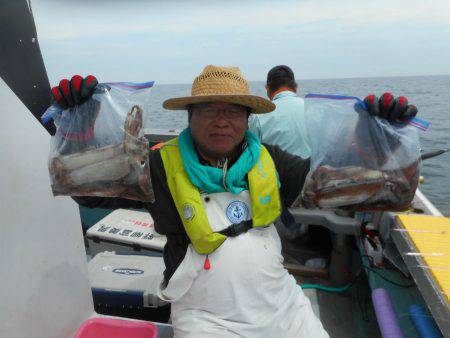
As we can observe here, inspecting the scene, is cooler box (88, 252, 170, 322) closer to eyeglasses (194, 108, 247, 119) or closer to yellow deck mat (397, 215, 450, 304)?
eyeglasses (194, 108, 247, 119)

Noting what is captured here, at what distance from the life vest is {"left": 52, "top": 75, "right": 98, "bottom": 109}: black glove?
Answer: 1.65 ft

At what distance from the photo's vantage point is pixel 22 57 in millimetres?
1370

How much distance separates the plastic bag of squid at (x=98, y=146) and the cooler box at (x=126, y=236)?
148 cm

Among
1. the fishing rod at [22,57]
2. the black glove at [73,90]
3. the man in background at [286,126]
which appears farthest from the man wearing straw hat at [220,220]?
the man in background at [286,126]

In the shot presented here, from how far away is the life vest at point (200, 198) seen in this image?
1.52m

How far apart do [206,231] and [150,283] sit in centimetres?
104

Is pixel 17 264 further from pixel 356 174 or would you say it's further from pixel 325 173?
pixel 356 174

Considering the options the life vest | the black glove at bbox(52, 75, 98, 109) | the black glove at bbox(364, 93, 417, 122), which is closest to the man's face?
the life vest

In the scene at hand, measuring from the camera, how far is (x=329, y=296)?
2904 millimetres

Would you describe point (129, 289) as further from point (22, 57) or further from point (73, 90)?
point (22, 57)

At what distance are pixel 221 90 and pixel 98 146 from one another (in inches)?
24.7

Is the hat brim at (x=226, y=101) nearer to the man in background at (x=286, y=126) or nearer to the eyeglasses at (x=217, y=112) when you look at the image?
the eyeglasses at (x=217, y=112)

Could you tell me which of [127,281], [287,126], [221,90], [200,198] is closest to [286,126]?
[287,126]

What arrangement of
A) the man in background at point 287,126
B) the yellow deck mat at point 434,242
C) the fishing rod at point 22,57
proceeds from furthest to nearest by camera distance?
1. the man in background at point 287,126
2. the yellow deck mat at point 434,242
3. the fishing rod at point 22,57
